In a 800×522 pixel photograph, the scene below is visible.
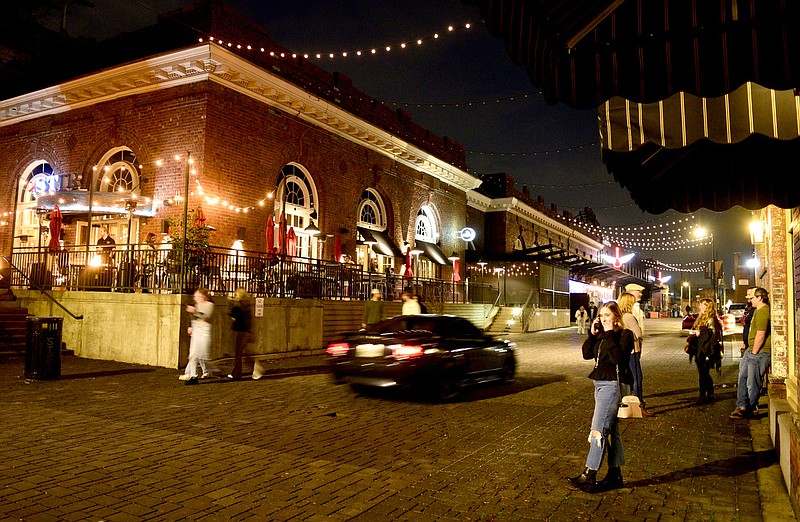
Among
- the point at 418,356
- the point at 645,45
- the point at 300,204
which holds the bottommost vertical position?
the point at 418,356

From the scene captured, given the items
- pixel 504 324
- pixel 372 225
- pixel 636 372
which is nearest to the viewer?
pixel 636 372

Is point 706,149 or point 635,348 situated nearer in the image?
point 706,149

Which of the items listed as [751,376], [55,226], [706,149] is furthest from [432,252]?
[706,149]

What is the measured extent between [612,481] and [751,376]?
4197 mm

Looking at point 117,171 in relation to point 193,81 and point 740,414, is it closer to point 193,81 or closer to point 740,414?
point 193,81

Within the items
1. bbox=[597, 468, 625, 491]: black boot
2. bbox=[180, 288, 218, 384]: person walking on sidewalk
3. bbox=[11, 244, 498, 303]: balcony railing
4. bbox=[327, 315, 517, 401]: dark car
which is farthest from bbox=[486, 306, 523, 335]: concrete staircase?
bbox=[597, 468, 625, 491]: black boot

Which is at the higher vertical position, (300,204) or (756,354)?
(300,204)

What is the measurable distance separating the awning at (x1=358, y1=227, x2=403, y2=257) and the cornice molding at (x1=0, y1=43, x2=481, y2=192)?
151 inches

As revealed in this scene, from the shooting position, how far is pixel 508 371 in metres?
11.7

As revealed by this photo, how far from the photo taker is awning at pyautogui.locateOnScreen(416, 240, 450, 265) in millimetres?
28422

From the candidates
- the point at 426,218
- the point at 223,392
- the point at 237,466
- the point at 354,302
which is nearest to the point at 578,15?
the point at 237,466

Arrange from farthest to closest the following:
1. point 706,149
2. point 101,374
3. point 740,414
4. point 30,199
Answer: point 30,199, point 101,374, point 740,414, point 706,149

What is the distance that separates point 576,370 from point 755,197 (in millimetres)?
8716

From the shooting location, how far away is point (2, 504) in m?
4.55
